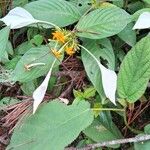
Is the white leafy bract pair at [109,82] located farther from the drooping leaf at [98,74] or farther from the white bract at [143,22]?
the white bract at [143,22]

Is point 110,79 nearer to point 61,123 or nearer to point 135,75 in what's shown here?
point 135,75

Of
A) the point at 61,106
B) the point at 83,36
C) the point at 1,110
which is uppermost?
the point at 83,36

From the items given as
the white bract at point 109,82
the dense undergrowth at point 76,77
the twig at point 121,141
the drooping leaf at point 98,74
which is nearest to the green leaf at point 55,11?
the dense undergrowth at point 76,77

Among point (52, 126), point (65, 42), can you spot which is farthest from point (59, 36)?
point (52, 126)

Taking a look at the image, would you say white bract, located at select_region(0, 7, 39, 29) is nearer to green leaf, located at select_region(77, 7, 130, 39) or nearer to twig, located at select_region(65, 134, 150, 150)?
green leaf, located at select_region(77, 7, 130, 39)

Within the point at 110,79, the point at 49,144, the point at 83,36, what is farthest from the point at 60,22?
the point at 49,144

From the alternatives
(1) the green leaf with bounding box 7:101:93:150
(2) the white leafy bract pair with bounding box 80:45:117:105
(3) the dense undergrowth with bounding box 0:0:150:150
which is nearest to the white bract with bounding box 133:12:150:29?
(3) the dense undergrowth with bounding box 0:0:150:150
